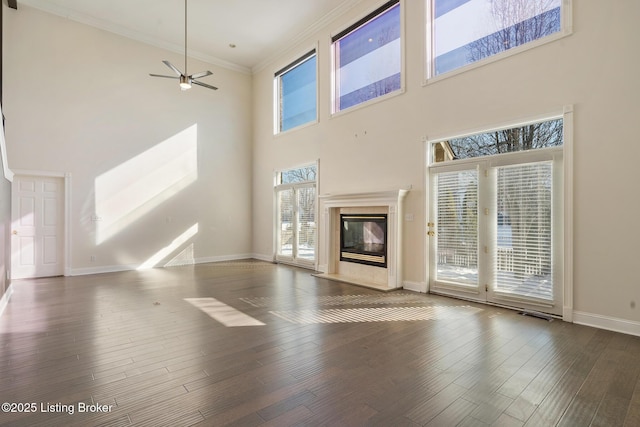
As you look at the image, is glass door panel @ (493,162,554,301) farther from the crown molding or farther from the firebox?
the crown molding

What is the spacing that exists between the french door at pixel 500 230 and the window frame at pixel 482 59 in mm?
1379

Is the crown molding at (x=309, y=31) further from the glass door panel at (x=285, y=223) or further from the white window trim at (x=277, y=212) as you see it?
the glass door panel at (x=285, y=223)

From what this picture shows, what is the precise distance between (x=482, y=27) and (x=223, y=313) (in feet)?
18.1

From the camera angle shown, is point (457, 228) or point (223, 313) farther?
point (457, 228)

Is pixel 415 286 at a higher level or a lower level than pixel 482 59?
lower

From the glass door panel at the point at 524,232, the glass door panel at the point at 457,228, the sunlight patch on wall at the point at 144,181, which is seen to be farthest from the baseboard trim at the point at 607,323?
the sunlight patch on wall at the point at 144,181

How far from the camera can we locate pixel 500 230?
4.57 m

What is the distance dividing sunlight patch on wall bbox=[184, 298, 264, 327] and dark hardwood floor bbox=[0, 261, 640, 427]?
24 millimetres

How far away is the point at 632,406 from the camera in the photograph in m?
2.19

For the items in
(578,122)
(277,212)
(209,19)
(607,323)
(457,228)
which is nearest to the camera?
(607,323)

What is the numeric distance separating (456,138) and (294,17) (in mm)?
4631

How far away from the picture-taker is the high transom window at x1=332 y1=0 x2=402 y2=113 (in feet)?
19.8

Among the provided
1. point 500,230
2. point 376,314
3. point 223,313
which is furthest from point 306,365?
point 500,230

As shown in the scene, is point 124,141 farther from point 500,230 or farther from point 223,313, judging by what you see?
point 500,230
